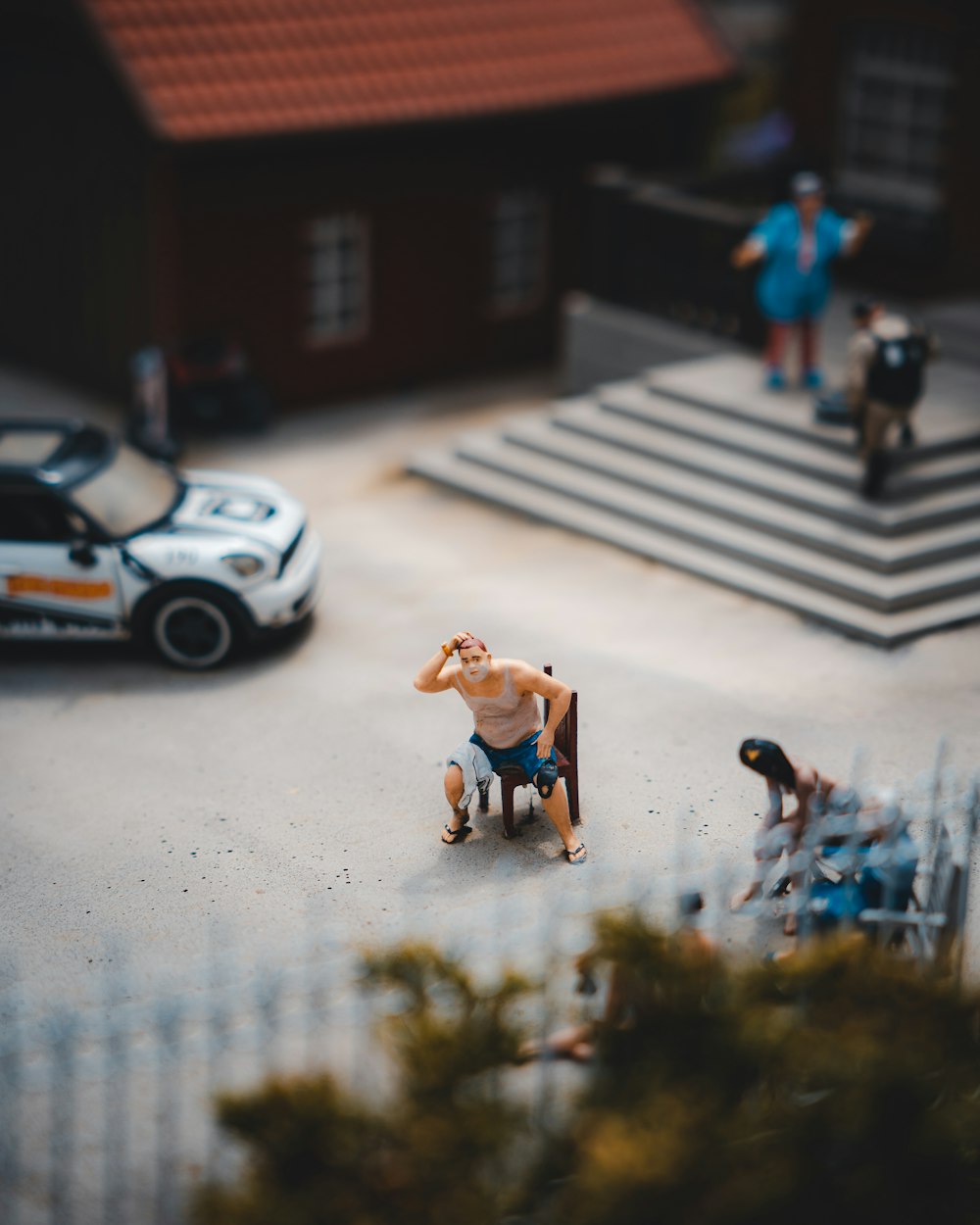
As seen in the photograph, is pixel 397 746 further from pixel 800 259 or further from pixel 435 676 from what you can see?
pixel 800 259

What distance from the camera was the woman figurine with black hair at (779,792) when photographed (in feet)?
25.8

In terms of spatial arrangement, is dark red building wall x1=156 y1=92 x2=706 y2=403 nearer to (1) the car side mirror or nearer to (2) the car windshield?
(2) the car windshield

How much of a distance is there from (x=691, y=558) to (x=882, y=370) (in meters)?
2.17

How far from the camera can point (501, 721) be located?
349 inches

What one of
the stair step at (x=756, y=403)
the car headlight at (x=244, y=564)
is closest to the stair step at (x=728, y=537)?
the stair step at (x=756, y=403)

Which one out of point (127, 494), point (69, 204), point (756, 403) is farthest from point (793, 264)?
point (69, 204)

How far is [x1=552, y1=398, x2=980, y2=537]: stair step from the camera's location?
12922 millimetres

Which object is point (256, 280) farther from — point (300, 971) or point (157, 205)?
point (300, 971)

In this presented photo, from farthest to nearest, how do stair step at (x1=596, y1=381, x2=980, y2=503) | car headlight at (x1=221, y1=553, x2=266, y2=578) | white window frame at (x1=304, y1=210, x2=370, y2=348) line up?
white window frame at (x1=304, y1=210, x2=370, y2=348) → stair step at (x1=596, y1=381, x2=980, y2=503) → car headlight at (x1=221, y1=553, x2=266, y2=578)

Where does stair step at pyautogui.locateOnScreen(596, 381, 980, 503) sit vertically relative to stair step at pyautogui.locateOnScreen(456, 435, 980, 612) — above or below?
above

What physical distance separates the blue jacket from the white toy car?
5431 millimetres

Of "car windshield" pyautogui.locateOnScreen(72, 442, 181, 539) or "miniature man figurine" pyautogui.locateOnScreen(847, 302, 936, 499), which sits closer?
"car windshield" pyautogui.locateOnScreen(72, 442, 181, 539)

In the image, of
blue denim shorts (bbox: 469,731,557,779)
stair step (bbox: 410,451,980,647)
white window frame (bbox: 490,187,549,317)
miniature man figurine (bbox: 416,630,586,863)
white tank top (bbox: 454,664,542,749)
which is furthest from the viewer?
white window frame (bbox: 490,187,549,317)

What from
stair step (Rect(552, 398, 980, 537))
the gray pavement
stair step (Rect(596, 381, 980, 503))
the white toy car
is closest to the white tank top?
the gray pavement
